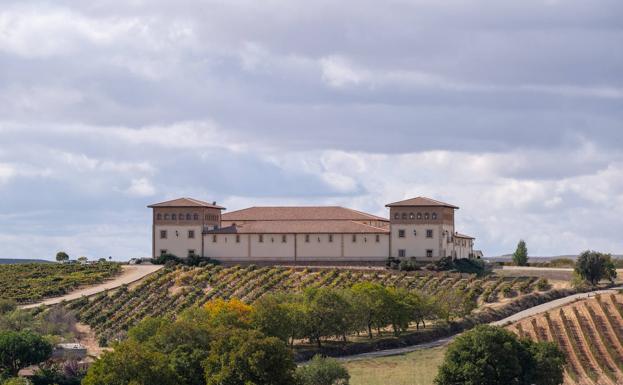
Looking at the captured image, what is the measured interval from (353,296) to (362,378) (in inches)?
500

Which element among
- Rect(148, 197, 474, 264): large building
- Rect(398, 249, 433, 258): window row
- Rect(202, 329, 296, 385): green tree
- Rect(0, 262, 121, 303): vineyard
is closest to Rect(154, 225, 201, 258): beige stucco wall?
Rect(148, 197, 474, 264): large building

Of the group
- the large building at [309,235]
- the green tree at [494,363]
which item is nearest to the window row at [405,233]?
the large building at [309,235]

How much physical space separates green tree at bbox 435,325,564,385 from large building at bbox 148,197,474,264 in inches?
1521

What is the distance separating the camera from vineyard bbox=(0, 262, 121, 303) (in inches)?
3573

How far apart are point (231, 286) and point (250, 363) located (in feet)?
124

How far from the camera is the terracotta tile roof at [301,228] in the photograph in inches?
3912

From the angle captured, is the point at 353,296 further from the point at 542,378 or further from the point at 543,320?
the point at 542,378

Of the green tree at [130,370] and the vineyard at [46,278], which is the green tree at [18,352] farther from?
the vineyard at [46,278]

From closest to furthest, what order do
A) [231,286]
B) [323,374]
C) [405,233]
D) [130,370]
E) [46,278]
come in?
[130,370] → [323,374] → [231,286] → [46,278] → [405,233]

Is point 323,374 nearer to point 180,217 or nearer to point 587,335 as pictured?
point 587,335

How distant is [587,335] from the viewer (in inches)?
2837

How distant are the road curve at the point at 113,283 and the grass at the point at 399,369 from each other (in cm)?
3007

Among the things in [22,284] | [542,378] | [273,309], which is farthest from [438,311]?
[22,284]

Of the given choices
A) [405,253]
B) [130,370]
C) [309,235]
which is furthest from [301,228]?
[130,370]
